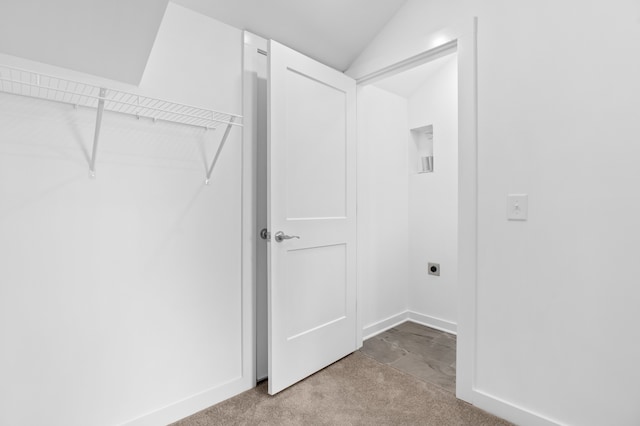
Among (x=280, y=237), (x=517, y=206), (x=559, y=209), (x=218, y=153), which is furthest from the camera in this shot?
(x=280, y=237)

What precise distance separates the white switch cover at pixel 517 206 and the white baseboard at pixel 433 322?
158cm

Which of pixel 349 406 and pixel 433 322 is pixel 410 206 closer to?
pixel 433 322

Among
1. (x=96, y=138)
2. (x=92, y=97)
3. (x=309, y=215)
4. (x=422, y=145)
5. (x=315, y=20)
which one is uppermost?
(x=315, y=20)

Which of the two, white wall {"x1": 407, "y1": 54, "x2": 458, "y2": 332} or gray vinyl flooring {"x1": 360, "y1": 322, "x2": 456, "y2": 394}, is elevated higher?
white wall {"x1": 407, "y1": 54, "x2": 458, "y2": 332}

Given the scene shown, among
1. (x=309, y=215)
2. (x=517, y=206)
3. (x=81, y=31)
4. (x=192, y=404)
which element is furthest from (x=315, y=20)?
(x=192, y=404)

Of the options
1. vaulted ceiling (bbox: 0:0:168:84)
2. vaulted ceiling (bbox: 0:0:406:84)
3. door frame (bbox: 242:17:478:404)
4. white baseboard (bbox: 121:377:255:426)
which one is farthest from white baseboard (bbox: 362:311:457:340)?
vaulted ceiling (bbox: 0:0:168:84)

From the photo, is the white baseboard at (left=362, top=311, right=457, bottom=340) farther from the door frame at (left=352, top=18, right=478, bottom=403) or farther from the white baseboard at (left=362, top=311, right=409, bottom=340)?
the door frame at (left=352, top=18, right=478, bottom=403)

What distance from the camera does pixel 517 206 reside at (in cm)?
164

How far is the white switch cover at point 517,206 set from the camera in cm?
162

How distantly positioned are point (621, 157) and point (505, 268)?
0.68 meters

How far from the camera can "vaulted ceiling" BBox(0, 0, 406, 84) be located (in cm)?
109

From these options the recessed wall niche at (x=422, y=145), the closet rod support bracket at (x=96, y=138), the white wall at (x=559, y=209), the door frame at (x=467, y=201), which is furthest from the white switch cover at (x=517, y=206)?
the closet rod support bracket at (x=96, y=138)

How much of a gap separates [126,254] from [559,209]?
2.03 m

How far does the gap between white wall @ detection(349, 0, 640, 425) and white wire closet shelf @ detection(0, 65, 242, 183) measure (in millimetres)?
1451
